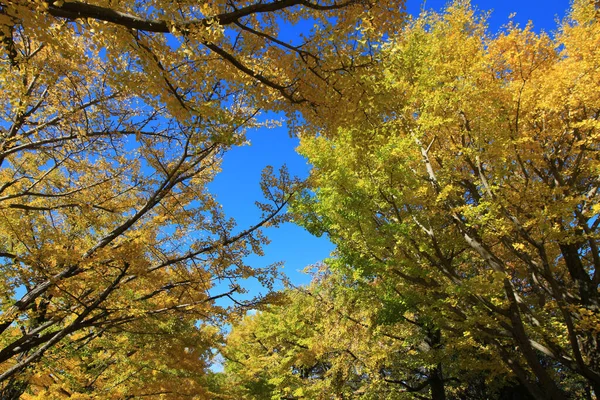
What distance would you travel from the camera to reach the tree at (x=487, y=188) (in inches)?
243

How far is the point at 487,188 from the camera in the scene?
6.58 metres

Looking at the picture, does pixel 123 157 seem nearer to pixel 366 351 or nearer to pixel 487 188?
pixel 487 188

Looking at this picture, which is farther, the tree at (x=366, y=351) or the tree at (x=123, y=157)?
the tree at (x=366, y=351)

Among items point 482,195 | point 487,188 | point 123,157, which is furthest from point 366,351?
point 123,157

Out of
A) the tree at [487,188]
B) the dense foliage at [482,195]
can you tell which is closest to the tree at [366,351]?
the dense foliage at [482,195]

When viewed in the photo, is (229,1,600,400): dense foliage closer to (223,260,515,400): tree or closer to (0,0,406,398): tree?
(223,260,515,400): tree

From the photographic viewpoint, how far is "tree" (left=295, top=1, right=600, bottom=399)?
616 centimetres


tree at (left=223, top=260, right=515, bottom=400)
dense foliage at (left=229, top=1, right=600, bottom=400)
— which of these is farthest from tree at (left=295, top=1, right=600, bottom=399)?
tree at (left=223, top=260, right=515, bottom=400)

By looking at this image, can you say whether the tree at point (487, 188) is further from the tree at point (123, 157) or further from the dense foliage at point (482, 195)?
the tree at point (123, 157)

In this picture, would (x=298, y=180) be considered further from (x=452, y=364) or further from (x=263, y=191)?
(x=452, y=364)

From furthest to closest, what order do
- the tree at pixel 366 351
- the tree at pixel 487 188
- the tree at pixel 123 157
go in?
the tree at pixel 366 351 → the tree at pixel 487 188 → the tree at pixel 123 157

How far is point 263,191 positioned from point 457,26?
262 inches

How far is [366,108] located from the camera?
3.66 meters

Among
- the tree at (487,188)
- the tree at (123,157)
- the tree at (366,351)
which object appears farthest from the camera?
the tree at (366,351)
